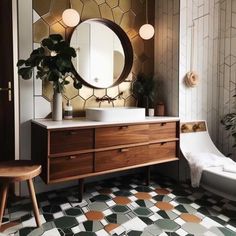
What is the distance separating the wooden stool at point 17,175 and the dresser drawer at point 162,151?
117cm

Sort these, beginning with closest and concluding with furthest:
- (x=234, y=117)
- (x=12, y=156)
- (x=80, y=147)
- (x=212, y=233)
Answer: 1. (x=212, y=233)
2. (x=80, y=147)
3. (x=12, y=156)
4. (x=234, y=117)

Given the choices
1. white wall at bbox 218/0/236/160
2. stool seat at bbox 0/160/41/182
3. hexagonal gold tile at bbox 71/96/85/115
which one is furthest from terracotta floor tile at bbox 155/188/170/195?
stool seat at bbox 0/160/41/182

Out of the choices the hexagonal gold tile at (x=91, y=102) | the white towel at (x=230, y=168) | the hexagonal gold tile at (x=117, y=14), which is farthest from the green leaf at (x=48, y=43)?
the white towel at (x=230, y=168)

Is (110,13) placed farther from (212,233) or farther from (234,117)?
→ (212,233)

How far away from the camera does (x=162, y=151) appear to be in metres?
2.60

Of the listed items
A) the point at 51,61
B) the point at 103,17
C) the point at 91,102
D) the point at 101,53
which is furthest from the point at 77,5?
the point at 91,102

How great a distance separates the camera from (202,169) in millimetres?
2379

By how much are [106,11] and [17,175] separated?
6.47 feet

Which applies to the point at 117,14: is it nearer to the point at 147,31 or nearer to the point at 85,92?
the point at 147,31

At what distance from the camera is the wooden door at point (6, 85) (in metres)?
2.27

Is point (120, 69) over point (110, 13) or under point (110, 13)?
under

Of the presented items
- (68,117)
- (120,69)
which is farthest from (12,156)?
(120,69)

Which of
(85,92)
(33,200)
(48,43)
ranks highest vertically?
(48,43)

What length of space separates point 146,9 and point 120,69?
84 centimetres
